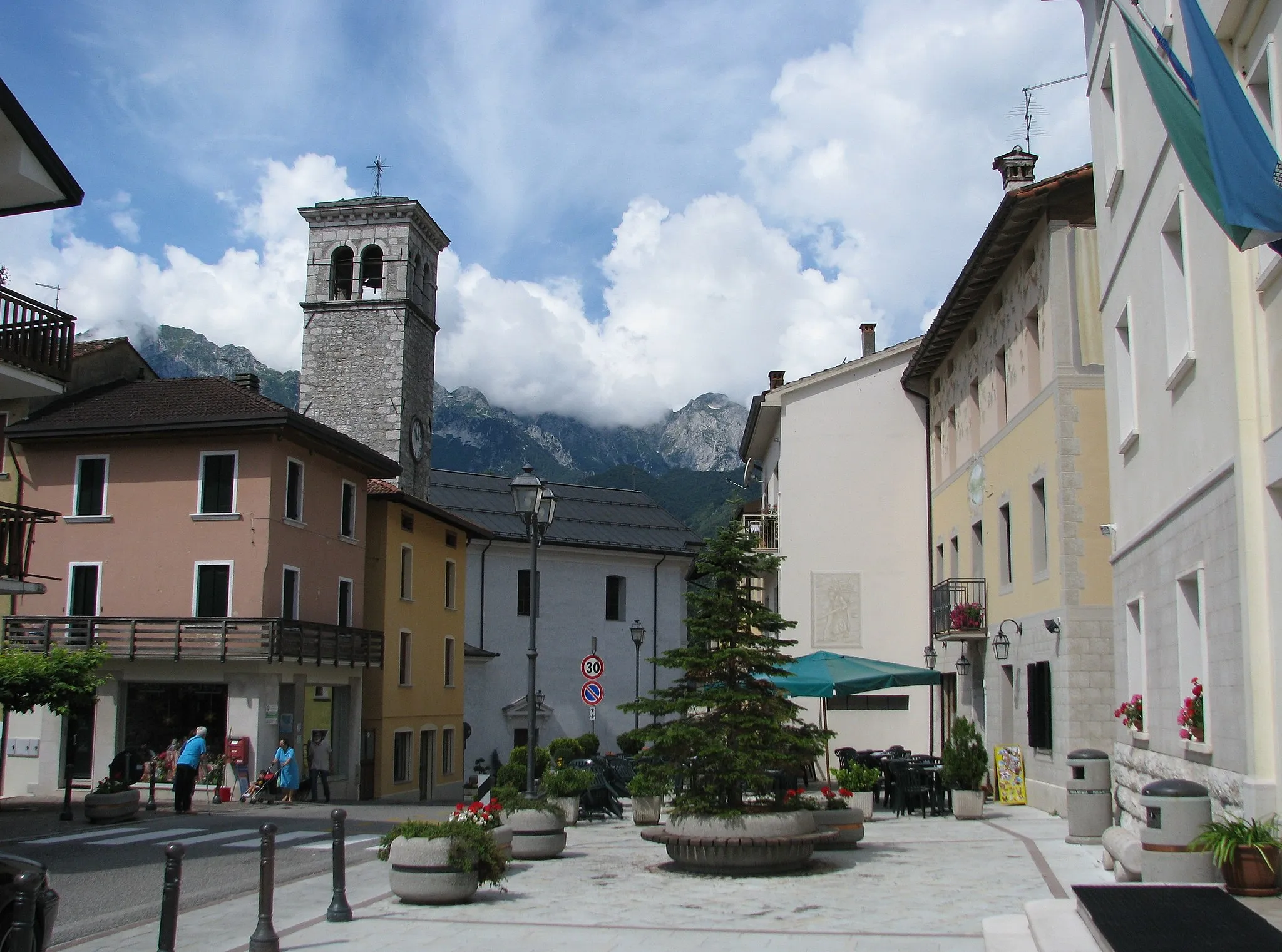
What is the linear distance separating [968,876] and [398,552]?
86.1ft

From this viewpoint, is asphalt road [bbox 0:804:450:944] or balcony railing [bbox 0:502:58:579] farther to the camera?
balcony railing [bbox 0:502:58:579]

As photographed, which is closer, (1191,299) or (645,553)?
(1191,299)

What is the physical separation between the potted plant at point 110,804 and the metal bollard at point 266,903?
13.3 metres

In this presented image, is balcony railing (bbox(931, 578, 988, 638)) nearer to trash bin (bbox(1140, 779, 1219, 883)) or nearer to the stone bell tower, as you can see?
trash bin (bbox(1140, 779, 1219, 883))

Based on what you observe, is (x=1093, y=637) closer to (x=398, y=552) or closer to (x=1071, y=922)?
(x=1071, y=922)

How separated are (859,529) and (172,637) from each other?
1716 centimetres

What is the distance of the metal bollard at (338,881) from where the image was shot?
34.6 feet

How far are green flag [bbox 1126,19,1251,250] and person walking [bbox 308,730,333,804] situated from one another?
964 inches

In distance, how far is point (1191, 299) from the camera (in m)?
11.0

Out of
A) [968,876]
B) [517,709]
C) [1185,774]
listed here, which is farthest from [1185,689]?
[517,709]

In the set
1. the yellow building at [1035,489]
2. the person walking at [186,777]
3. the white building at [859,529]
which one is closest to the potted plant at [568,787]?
the yellow building at [1035,489]

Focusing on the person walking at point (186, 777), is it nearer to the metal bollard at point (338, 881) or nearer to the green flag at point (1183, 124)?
the metal bollard at point (338, 881)

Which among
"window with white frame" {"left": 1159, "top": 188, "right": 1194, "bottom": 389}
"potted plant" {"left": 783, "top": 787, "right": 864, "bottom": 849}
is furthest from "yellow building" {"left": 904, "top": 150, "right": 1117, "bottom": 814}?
"window with white frame" {"left": 1159, "top": 188, "right": 1194, "bottom": 389}

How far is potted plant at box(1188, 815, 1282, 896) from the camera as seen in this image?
27.5 feet
